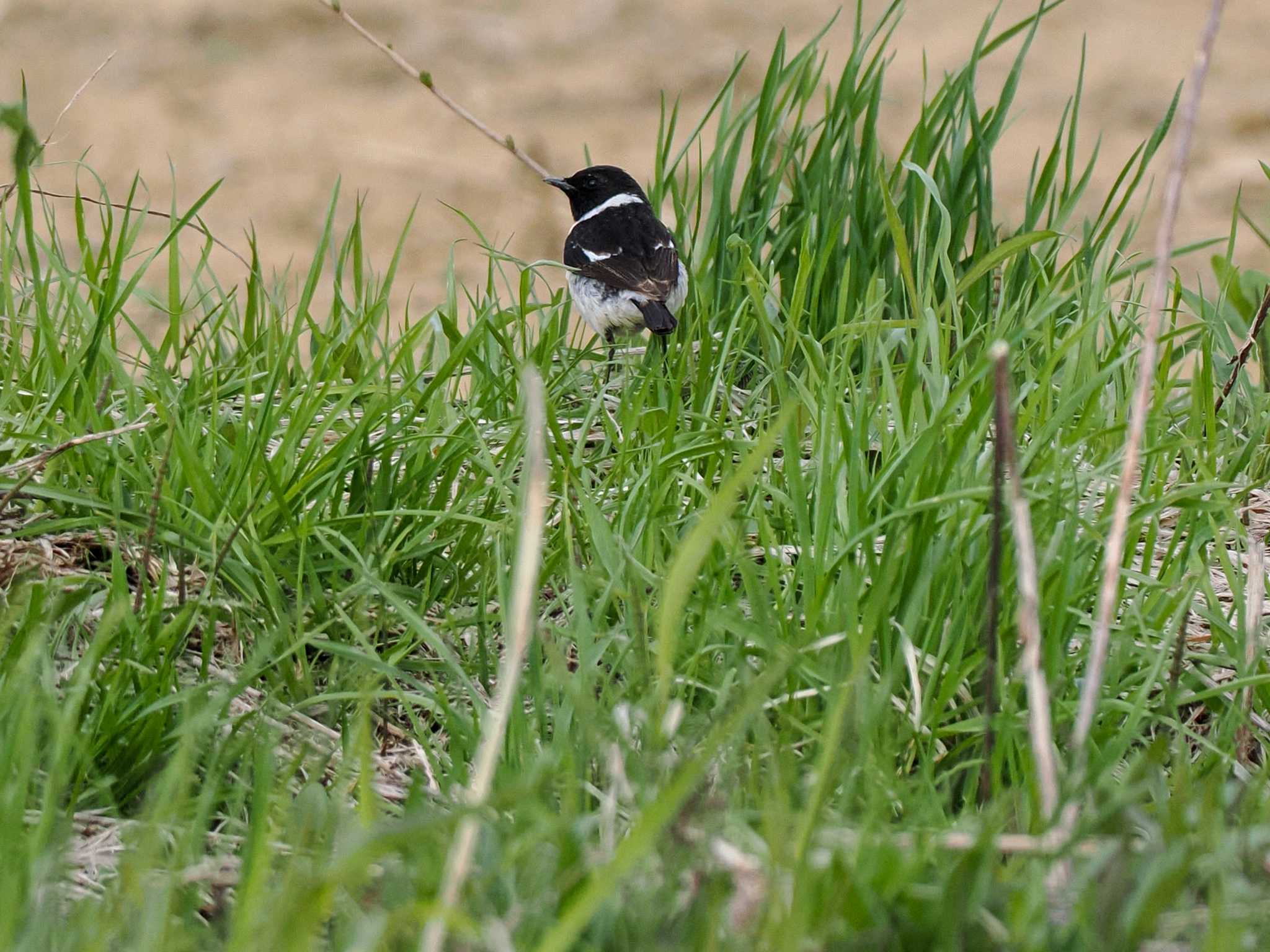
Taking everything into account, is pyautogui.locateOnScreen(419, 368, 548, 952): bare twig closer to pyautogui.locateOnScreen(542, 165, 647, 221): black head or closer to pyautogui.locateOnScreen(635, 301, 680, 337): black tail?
pyautogui.locateOnScreen(635, 301, 680, 337): black tail

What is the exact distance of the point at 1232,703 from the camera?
6.87 ft

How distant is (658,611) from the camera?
217 cm

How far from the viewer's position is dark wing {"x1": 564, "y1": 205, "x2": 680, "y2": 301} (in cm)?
436

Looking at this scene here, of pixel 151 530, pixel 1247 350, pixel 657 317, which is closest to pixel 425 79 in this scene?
pixel 657 317

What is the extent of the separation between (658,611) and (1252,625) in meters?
0.93

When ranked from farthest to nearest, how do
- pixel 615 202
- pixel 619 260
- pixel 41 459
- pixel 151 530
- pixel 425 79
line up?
pixel 615 202 → pixel 619 260 → pixel 425 79 → pixel 41 459 → pixel 151 530

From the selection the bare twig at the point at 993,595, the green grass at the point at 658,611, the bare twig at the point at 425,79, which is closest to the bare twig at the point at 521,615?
the green grass at the point at 658,611

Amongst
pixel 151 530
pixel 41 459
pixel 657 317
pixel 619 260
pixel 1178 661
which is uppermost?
pixel 619 260

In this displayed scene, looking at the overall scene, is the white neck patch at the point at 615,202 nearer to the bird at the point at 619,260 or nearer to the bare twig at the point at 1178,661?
the bird at the point at 619,260

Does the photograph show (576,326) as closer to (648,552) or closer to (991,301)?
(991,301)

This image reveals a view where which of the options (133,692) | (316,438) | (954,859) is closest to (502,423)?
(316,438)

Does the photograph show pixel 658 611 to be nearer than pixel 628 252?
Yes

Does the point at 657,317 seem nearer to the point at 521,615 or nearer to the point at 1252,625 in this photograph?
the point at 1252,625

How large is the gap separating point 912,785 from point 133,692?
114cm
